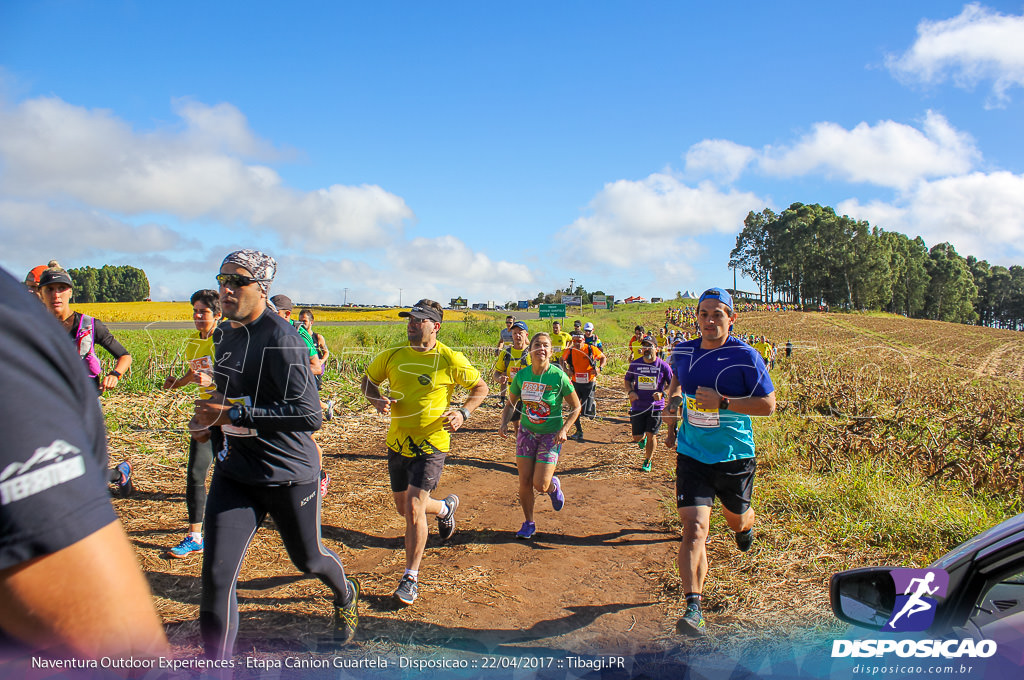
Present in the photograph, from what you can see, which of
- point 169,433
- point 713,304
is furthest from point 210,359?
point 169,433

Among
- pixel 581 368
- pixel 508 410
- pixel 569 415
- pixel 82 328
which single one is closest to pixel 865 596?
pixel 569 415

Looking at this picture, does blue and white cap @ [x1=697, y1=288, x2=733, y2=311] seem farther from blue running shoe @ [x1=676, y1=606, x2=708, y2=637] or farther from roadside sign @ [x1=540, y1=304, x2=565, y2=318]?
roadside sign @ [x1=540, y1=304, x2=565, y2=318]

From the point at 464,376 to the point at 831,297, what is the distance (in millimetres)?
88068

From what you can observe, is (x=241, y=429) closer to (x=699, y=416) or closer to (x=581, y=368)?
(x=699, y=416)

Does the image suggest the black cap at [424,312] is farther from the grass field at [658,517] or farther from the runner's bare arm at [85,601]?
the runner's bare arm at [85,601]

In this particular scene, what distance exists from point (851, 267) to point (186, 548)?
279 ft

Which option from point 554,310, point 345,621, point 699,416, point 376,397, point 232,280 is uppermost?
point 554,310

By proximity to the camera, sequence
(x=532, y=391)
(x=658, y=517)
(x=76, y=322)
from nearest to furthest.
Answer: (x=76, y=322), (x=532, y=391), (x=658, y=517)

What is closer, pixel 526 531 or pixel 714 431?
pixel 714 431

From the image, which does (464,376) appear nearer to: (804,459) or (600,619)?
(600,619)

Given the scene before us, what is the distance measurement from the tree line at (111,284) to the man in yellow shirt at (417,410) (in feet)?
230

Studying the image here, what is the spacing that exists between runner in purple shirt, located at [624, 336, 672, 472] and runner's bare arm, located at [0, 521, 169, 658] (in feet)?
24.9

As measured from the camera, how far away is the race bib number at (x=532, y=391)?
228 inches

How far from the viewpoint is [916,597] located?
1.53 m
